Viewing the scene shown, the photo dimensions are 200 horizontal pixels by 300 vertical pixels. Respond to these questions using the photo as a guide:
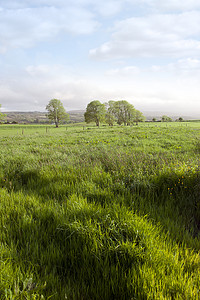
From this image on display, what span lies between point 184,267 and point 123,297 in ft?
2.85

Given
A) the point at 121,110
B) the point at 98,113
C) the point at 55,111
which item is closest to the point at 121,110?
the point at 121,110

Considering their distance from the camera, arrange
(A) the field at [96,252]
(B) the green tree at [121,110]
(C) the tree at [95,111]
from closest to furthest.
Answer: (A) the field at [96,252] → (C) the tree at [95,111] → (B) the green tree at [121,110]

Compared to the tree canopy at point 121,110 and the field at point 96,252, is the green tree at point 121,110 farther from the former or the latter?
the field at point 96,252

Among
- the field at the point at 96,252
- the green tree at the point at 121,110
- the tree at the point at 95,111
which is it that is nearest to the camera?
the field at the point at 96,252

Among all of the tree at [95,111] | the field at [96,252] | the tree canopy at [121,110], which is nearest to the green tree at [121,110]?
the tree canopy at [121,110]

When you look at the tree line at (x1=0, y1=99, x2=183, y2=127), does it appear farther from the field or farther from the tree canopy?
the field

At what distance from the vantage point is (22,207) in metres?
3.27

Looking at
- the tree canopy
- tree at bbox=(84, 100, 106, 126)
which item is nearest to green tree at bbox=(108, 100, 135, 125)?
the tree canopy

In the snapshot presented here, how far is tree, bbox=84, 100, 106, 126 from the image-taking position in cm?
7606

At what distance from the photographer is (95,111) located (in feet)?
251

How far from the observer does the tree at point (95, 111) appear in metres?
76.1

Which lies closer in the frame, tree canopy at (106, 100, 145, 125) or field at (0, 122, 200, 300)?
field at (0, 122, 200, 300)

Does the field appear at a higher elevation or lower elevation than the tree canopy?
lower

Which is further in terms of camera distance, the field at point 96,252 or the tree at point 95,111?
the tree at point 95,111
